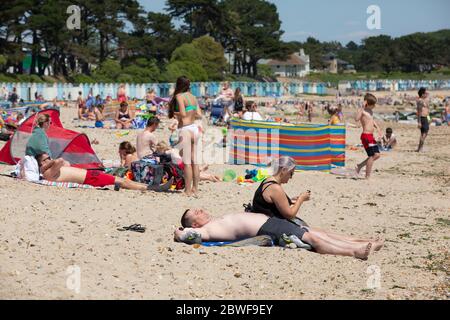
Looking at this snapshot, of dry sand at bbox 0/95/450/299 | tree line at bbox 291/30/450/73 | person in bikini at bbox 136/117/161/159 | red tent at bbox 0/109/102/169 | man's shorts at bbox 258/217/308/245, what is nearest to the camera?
dry sand at bbox 0/95/450/299

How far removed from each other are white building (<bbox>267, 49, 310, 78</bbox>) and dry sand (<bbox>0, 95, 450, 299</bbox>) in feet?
393

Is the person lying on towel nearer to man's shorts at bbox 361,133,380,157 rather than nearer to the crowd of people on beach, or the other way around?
the crowd of people on beach

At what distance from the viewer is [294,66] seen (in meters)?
129

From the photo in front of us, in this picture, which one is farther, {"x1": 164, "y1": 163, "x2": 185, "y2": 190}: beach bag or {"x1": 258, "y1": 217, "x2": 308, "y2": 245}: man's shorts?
{"x1": 164, "y1": 163, "x2": 185, "y2": 190}: beach bag

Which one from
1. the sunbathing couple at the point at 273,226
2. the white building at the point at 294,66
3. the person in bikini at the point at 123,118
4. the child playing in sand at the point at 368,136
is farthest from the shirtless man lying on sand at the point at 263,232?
the white building at the point at 294,66


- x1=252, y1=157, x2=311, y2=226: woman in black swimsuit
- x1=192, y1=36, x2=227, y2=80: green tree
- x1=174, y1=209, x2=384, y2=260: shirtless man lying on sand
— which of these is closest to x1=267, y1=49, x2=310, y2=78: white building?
x1=192, y1=36, x2=227, y2=80: green tree

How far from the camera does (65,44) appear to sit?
56.8 meters

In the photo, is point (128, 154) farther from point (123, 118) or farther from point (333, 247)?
point (123, 118)

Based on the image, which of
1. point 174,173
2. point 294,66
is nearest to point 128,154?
point 174,173

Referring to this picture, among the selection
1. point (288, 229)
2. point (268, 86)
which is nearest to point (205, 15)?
point (268, 86)

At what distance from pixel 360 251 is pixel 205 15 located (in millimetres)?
76976

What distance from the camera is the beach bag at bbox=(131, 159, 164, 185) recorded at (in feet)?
29.7

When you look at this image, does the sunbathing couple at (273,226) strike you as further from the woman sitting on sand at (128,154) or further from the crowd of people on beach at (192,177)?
the woman sitting on sand at (128,154)

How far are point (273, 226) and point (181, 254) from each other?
86 cm
